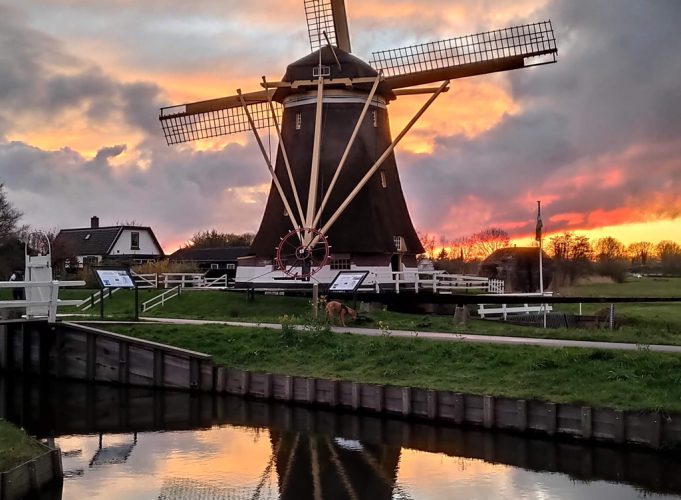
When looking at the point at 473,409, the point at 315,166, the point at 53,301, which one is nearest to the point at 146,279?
the point at 315,166

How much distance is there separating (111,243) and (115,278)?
1460 inches

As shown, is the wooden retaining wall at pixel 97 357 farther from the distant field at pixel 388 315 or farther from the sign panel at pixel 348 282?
the sign panel at pixel 348 282

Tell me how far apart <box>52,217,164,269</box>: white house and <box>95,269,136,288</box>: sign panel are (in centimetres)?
3430

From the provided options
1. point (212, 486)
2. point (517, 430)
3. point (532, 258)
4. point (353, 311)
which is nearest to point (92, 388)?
point (353, 311)

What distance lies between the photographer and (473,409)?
14.6m

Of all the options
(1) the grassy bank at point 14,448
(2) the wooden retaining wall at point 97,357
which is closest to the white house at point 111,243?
(2) the wooden retaining wall at point 97,357

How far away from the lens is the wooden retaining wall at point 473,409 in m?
12.9

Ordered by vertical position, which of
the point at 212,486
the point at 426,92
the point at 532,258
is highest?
the point at 426,92

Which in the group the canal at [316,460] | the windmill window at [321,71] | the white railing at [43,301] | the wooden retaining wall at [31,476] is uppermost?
the windmill window at [321,71]

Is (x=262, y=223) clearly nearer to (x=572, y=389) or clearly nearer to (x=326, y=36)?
(x=326, y=36)

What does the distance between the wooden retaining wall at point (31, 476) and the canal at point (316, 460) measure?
259 millimetres

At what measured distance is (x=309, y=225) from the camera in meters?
28.3

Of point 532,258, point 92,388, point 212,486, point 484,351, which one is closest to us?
point 212,486

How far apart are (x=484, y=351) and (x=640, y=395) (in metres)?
3.78
